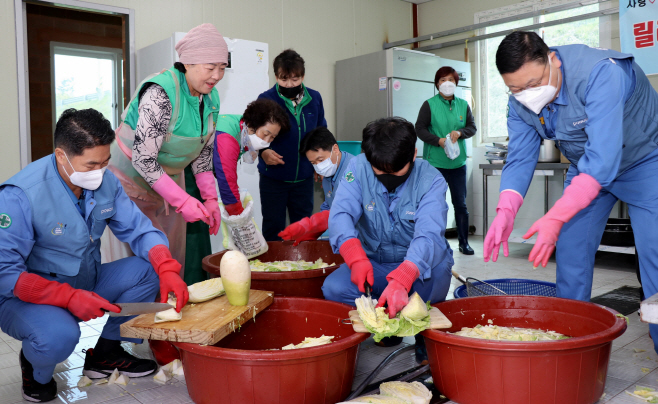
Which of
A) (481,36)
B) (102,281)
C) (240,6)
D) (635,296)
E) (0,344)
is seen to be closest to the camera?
(102,281)

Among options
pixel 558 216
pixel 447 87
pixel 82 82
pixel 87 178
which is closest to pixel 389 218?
pixel 558 216

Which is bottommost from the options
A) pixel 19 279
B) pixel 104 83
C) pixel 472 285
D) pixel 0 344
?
pixel 0 344

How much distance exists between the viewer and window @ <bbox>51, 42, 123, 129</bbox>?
5938 mm

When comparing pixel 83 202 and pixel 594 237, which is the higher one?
pixel 83 202

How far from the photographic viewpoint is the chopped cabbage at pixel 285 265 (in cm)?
267

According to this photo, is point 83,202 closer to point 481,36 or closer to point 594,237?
point 594,237

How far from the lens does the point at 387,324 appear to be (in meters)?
1.67

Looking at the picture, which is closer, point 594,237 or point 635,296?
point 594,237

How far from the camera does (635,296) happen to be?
317 centimetres

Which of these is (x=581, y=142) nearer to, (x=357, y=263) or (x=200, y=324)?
(x=357, y=263)

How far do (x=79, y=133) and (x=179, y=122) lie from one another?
1.88 ft

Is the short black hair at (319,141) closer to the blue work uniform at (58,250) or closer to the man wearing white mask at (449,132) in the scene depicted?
the blue work uniform at (58,250)

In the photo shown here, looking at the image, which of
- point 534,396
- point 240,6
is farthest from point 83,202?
point 240,6

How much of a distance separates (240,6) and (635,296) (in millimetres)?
3959
